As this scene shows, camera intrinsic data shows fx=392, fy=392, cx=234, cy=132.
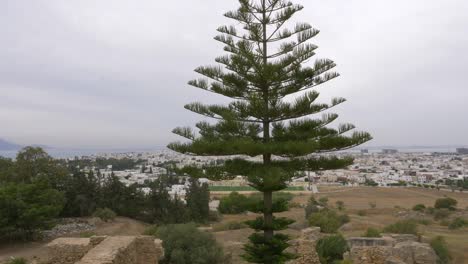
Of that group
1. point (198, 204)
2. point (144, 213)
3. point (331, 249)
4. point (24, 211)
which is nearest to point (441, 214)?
point (198, 204)

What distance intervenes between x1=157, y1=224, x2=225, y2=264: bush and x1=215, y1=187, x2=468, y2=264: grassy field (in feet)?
3.41

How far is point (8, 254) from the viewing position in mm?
14055

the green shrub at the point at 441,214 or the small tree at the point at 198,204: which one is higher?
the small tree at the point at 198,204

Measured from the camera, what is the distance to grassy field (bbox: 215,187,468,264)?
1479 centimetres

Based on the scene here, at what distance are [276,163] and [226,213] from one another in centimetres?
2463

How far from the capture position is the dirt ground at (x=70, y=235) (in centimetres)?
1359

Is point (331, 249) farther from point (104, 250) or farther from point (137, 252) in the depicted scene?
point (104, 250)

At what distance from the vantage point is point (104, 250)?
6809mm

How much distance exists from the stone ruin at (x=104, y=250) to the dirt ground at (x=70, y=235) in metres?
5.00

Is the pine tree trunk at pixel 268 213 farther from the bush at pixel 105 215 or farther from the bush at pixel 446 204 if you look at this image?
the bush at pixel 446 204

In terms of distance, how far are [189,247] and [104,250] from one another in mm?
4967

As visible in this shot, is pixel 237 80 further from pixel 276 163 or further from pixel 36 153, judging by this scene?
pixel 36 153

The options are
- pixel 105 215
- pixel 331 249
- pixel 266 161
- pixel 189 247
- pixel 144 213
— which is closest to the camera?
pixel 266 161

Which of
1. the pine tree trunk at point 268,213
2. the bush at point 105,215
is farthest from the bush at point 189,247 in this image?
the bush at point 105,215
